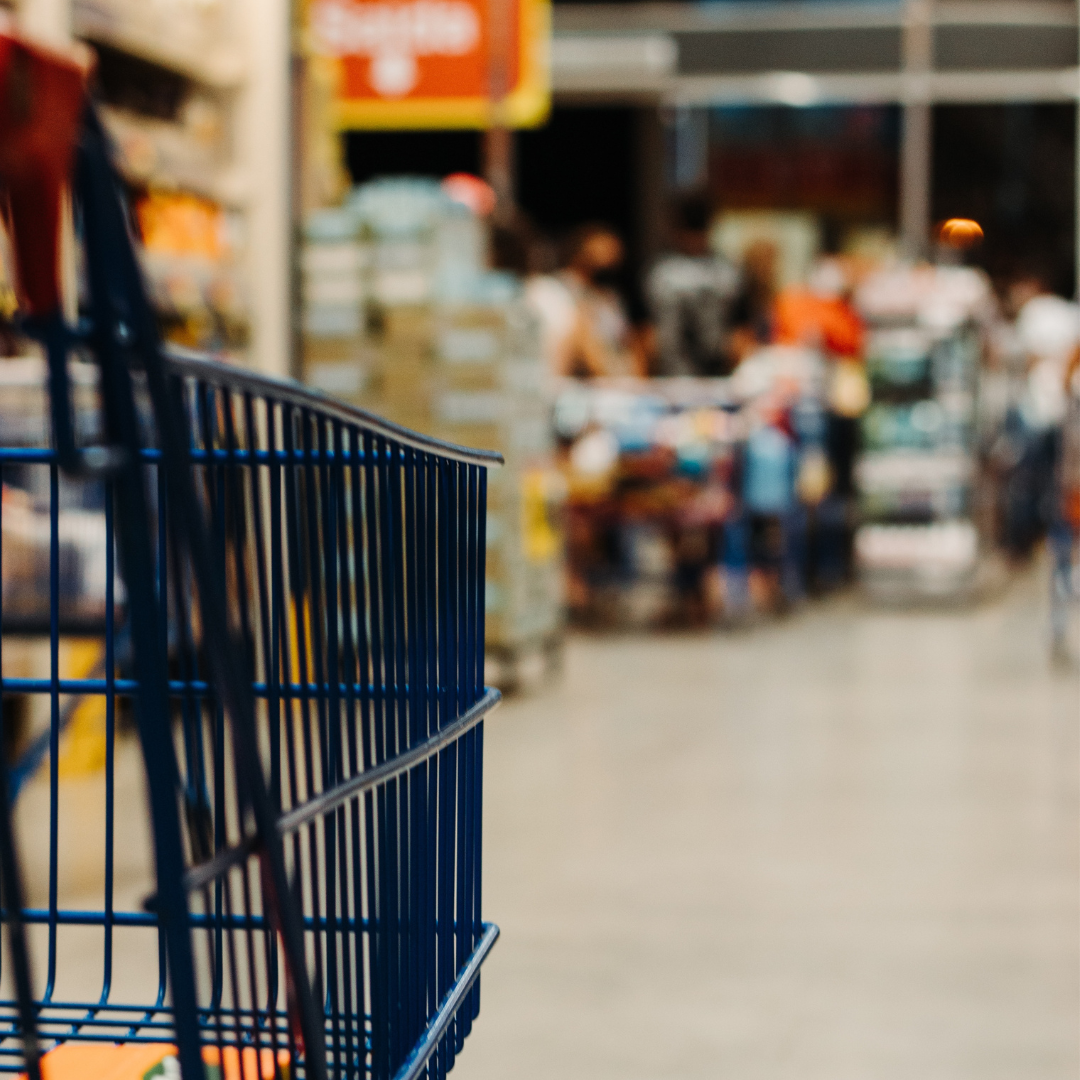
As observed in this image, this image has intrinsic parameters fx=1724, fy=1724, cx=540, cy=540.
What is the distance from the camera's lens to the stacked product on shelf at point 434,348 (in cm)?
630

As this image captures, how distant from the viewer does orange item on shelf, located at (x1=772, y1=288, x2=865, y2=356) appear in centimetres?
1061

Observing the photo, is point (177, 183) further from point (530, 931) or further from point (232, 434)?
point (232, 434)

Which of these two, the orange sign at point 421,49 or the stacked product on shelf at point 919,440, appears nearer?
the orange sign at point 421,49

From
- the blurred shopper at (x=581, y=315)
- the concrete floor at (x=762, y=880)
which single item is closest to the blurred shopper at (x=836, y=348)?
the blurred shopper at (x=581, y=315)

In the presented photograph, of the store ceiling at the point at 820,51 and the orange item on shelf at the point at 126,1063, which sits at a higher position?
the store ceiling at the point at 820,51

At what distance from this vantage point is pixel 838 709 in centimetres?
613

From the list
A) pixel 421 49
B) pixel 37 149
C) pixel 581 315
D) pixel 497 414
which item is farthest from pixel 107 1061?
pixel 421 49

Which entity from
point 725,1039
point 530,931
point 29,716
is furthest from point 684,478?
point 725,1039

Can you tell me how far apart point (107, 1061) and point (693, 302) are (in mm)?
8833

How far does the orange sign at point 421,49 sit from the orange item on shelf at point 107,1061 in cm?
779

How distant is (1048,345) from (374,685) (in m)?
11.6

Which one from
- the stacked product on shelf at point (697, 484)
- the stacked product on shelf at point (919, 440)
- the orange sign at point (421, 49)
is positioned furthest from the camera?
the stacked product on shelf at point (919, 440)

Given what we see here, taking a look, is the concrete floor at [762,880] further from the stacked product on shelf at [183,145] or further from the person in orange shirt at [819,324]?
the person in orange shirt at [819,324]

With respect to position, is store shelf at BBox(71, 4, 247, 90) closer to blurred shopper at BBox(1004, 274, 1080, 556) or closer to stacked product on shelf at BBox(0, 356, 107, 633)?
stacked product on shelf at BBox(0, 356, 107, 633)
